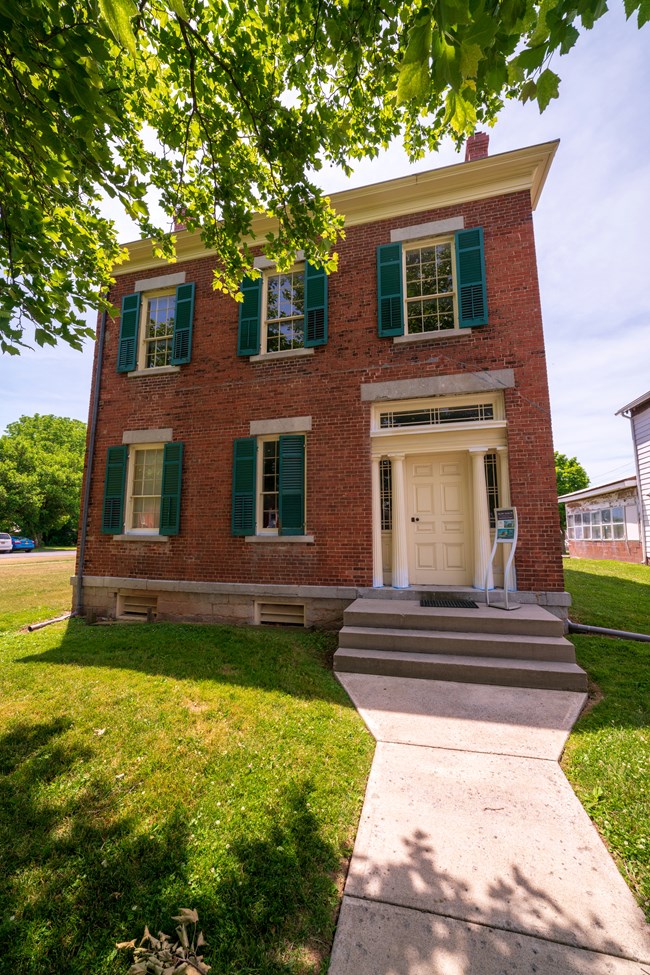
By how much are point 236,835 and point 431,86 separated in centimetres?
462

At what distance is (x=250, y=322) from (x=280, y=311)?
67 centimetres

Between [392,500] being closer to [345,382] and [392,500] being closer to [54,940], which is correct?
[345,382]

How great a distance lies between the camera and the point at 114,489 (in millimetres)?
8617

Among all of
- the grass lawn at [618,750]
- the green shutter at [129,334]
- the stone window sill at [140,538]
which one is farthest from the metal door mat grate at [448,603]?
the green shutter at [129,334]

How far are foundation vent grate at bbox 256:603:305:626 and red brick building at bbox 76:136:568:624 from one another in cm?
4

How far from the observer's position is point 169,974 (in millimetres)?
1613

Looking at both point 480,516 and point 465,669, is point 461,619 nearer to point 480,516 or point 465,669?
point 465,669

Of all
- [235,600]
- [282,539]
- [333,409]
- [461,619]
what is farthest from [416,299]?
[235,600]

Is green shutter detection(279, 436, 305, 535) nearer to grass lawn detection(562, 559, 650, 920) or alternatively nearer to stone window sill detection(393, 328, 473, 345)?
stone window sill detection(393, 328, 473, 345)

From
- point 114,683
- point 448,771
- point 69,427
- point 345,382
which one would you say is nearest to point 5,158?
point 345,382

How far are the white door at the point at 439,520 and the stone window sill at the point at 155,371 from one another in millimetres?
5372

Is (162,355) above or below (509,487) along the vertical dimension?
above

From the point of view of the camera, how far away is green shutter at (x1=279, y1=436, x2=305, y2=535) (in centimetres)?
729

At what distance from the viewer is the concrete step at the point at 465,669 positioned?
4.37m
